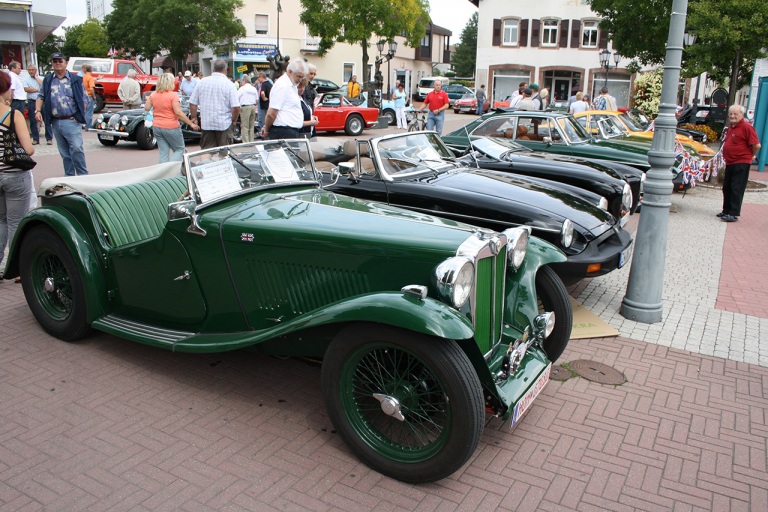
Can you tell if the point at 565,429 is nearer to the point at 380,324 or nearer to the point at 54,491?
the point at 380,324

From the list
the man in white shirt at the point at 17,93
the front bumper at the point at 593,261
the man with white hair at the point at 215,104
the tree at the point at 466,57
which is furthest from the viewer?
the tree at the point at 466,57

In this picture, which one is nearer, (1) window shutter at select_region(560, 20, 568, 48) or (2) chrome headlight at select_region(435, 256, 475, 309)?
(2) chrome headlight at select_region(435, 256, 475, 309)

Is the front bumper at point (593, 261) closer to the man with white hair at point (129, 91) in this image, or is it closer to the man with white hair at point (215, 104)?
the man with white hair at point (215, 104)

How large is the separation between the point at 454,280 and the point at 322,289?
2.78 feet

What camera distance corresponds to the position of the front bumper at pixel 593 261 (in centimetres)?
466

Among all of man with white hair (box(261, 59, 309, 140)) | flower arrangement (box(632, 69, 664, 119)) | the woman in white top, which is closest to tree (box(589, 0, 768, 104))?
flower arrangement (box(632, 69, 664, 119))

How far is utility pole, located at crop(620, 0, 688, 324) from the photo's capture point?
4.53 m

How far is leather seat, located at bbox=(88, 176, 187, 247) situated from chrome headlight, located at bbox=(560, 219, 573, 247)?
10.3ft

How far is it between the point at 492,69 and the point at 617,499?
139 ft

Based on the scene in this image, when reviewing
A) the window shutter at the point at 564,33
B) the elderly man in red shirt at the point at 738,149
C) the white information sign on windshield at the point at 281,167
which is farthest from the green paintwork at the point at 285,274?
the window shutter at the point at 564,33

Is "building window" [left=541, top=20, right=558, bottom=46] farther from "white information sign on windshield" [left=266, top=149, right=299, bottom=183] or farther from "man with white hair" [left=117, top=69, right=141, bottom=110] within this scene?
"white information sign on windshield" [left=266, top=149, right=299, bottom=183]

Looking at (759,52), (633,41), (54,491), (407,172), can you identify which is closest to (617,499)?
(54,491)

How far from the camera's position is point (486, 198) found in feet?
16.7

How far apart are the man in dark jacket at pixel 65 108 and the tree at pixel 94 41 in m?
50.3
